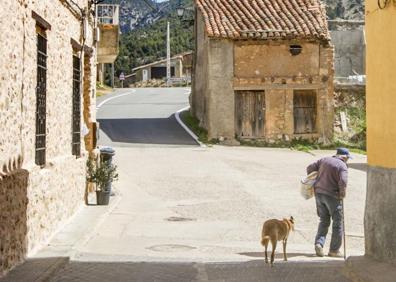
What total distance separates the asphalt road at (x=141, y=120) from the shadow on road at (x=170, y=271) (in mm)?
18747

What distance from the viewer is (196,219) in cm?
1457

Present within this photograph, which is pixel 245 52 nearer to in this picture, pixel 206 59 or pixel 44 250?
pixel 206 59

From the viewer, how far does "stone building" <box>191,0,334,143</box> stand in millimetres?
29609

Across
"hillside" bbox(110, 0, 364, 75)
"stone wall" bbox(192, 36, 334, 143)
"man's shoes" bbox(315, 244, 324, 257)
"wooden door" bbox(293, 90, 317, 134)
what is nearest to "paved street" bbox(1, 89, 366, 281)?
"man's shoes" bbox(315, 244, 324, 257)

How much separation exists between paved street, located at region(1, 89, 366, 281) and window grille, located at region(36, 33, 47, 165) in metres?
1.46

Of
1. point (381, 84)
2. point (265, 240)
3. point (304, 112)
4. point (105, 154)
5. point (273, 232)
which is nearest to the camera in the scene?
point (381, 84)

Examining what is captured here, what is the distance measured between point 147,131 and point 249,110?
5.12m

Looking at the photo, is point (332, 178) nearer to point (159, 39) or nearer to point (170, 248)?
point (170, 248)

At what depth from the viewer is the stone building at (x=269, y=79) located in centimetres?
2961

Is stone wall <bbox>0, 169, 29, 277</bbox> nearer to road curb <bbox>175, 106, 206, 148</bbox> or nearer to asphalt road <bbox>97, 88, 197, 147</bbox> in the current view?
asphalt road <bbox>97, 88, 197, 147</bbox>

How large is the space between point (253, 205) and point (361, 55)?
24.4 m

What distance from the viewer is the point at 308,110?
30.3 m

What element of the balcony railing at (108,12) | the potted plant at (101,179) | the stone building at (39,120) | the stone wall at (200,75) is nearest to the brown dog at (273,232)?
the stone building at (39,120)

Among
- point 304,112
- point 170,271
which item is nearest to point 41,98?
point 170,271
